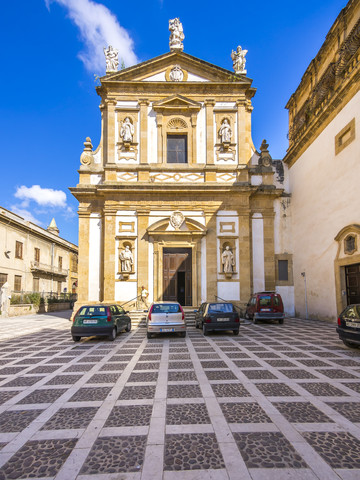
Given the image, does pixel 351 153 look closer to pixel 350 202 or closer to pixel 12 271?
pixel 350 202

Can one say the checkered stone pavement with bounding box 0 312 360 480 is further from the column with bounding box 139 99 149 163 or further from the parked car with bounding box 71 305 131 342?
the column with bounding box 139 99 149 163

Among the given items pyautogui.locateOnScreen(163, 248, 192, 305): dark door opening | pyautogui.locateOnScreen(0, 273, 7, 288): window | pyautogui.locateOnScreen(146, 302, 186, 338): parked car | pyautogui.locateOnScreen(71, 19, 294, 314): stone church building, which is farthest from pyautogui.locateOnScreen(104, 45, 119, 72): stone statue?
pyautogui.locateOnScreen(0, 273, 7, 288): window

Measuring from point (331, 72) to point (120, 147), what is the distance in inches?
476

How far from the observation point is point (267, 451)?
371 centimetres

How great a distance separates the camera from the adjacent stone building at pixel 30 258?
1061 inches

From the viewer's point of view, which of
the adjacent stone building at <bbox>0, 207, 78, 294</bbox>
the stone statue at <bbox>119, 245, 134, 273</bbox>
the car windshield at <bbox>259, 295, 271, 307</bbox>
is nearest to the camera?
the car windshield at <bbox>259, 295, 271, 307</bbox>

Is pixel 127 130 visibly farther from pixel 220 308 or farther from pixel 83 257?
pixel 220 308

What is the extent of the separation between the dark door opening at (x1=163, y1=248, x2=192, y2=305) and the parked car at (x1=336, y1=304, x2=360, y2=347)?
1042cm

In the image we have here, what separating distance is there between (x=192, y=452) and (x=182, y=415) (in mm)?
1085

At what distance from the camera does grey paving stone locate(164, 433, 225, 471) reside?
11.3 feet

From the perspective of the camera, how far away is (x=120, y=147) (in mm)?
20000

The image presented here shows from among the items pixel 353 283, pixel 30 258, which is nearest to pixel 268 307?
pixel 353 283

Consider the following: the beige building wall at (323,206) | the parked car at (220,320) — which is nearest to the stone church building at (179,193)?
the beige building wall at (323,206)

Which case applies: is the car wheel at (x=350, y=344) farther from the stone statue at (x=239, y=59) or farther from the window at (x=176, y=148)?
the stone statue at (x=239, y=59)
